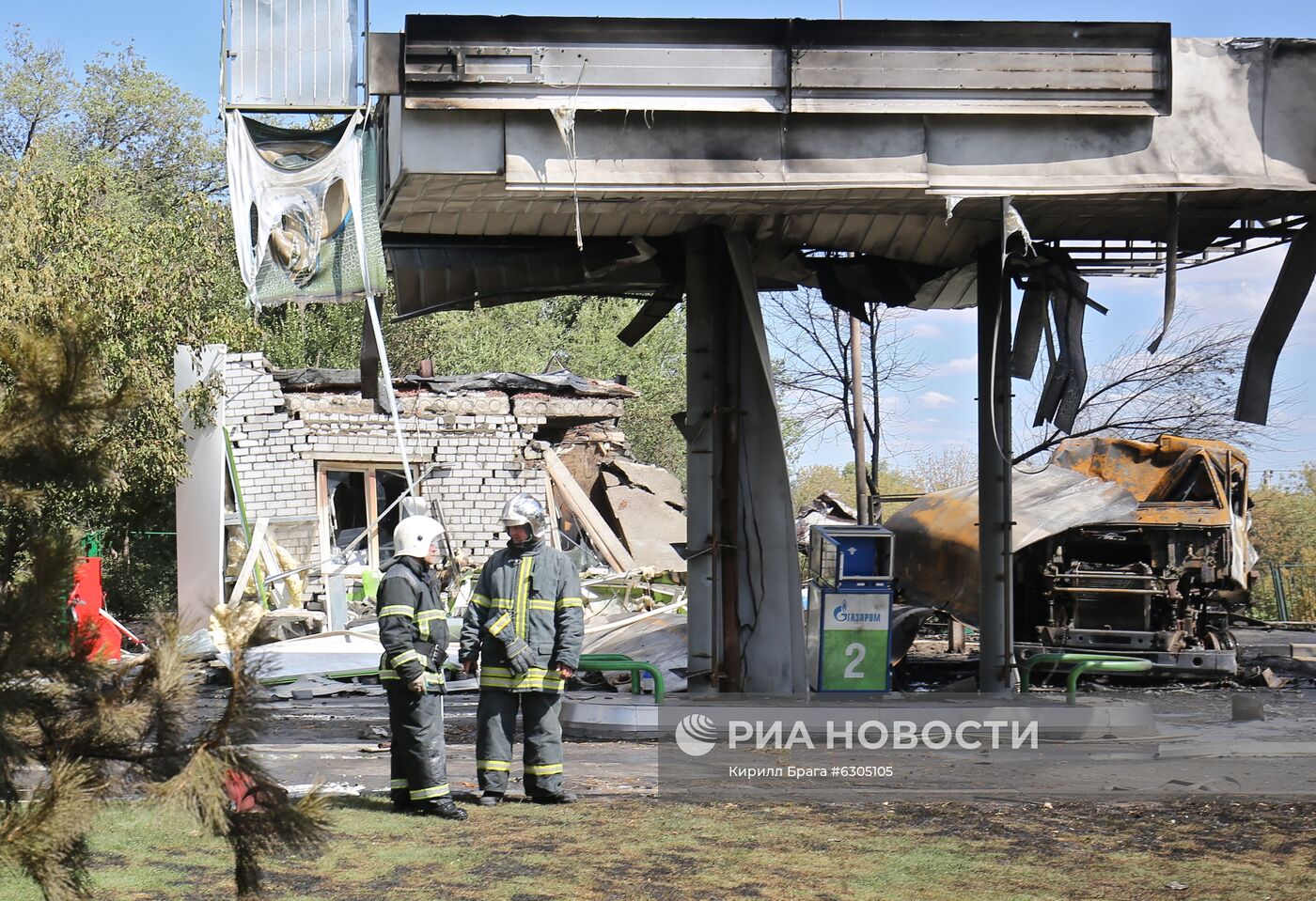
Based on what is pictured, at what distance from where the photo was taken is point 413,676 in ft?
25.1

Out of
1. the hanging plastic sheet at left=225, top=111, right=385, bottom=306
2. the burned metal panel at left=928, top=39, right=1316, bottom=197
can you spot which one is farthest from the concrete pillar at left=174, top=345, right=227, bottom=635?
the burned metal panel at left=928, top=39, right=1316, bottom=197

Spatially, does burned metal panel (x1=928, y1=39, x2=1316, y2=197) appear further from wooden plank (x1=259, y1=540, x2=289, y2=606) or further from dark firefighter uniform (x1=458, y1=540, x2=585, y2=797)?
wooden plank (x1=259, y1=540, x2=289, y2=606)

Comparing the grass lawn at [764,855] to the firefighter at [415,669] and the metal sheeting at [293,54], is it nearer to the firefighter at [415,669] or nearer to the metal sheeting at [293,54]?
the firefighter at [415,669]

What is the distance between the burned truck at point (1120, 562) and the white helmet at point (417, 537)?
323 inches

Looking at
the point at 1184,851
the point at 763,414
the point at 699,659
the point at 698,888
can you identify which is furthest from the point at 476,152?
the point at 1184,851

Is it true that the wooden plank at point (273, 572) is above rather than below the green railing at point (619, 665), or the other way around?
above

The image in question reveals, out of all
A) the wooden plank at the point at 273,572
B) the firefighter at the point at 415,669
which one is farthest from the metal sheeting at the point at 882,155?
the wooden plank at the point at 273,572

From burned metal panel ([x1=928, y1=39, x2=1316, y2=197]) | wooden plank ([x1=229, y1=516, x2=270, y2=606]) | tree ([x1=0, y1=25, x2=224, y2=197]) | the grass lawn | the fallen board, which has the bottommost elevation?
the grass lawn

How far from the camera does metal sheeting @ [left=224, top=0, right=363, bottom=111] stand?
500 inches

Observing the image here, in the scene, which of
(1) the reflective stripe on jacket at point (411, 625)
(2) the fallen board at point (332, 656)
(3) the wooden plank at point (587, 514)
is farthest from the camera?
(3) the wooden plank at point (587, 514)

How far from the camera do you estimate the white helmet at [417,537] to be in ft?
26.0

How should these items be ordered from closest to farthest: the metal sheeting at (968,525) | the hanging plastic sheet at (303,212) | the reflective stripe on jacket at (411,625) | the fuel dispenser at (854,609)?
the reflective stripe on jacket at (411,625)
the fuel dispenser at (854,609)
the hanging plastic sheet at (303,212)
the metal sheeting at (968,525)

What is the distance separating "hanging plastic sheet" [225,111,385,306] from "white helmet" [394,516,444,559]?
19.6 ft

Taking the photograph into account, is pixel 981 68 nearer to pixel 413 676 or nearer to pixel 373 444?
pixel 413 676
